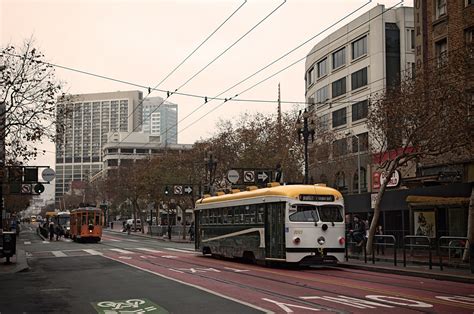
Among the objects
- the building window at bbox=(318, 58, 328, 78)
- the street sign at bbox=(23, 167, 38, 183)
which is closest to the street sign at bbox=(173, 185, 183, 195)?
the building window at bbox=(318, 58, 328, 78)

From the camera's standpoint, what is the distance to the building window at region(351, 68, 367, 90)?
6419 centimetres

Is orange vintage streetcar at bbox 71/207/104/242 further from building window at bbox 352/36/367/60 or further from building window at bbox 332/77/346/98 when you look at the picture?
building window at bbox 352/36/367/60

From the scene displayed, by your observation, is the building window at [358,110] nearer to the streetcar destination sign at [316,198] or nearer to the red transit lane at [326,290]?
the streetcar destination sign at [316,198]

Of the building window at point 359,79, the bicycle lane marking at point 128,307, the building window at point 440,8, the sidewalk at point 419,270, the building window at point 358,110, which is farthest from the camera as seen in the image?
the building window at point 359,79

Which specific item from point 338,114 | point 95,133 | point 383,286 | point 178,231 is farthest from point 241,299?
point 95,133

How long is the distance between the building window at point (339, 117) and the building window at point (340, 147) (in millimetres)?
7253

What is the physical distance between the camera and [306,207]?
24.1 meters

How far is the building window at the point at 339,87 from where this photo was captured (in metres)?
67.9

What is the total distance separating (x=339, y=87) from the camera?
2719 inches

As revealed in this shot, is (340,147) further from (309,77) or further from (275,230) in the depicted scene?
(275,230)

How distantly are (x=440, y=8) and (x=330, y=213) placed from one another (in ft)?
63.1

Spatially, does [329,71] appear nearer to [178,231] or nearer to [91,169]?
[178,231]

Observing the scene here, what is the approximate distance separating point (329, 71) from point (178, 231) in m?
26.4

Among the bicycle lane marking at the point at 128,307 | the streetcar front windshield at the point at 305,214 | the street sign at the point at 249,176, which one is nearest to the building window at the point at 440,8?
the street sign at the point at 249,176
